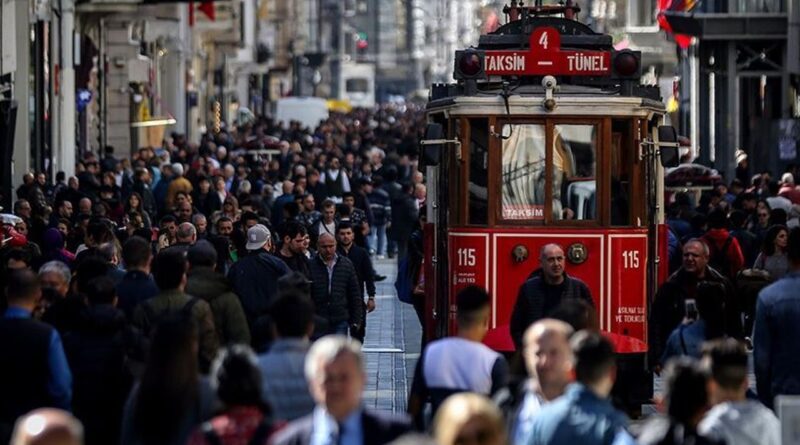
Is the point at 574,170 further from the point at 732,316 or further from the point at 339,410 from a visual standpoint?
the point at 339,410

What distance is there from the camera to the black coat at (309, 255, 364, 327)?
1773 centimetres

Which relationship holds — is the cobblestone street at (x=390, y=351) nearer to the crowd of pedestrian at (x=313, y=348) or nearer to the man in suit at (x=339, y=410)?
the crowd of pedestrian at (x=313, y=348)

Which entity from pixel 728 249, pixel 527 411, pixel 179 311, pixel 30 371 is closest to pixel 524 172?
pixel 728 249

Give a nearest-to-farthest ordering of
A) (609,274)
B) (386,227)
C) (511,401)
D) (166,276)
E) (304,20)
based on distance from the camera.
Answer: (511,401)
(166,276)
(609,274)
(386,227)
(304,20)

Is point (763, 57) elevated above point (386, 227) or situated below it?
above

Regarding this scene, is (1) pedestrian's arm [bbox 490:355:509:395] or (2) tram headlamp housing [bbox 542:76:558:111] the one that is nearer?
(1) pedestrian's arm [bbox 490:355:509:395]

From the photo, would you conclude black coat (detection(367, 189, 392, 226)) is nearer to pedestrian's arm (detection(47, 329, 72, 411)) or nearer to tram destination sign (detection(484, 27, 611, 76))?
tram destination sign (detection(484, 27, 611, 76))

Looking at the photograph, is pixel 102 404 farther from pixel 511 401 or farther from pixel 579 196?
Answer: pixel 579 196

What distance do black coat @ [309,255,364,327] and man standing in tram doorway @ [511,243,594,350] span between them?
9.80ft

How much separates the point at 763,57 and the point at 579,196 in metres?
27.2

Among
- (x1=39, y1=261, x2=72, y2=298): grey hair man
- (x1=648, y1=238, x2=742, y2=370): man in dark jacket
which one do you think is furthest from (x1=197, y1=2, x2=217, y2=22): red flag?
(x1=39, y1=261, x2=72, y2=298): grey hair man

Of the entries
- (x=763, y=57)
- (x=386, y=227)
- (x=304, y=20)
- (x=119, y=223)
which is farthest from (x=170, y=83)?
(x=304, y=20)

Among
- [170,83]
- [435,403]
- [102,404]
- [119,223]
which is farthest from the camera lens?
[170,83]

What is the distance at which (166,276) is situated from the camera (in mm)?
12609
